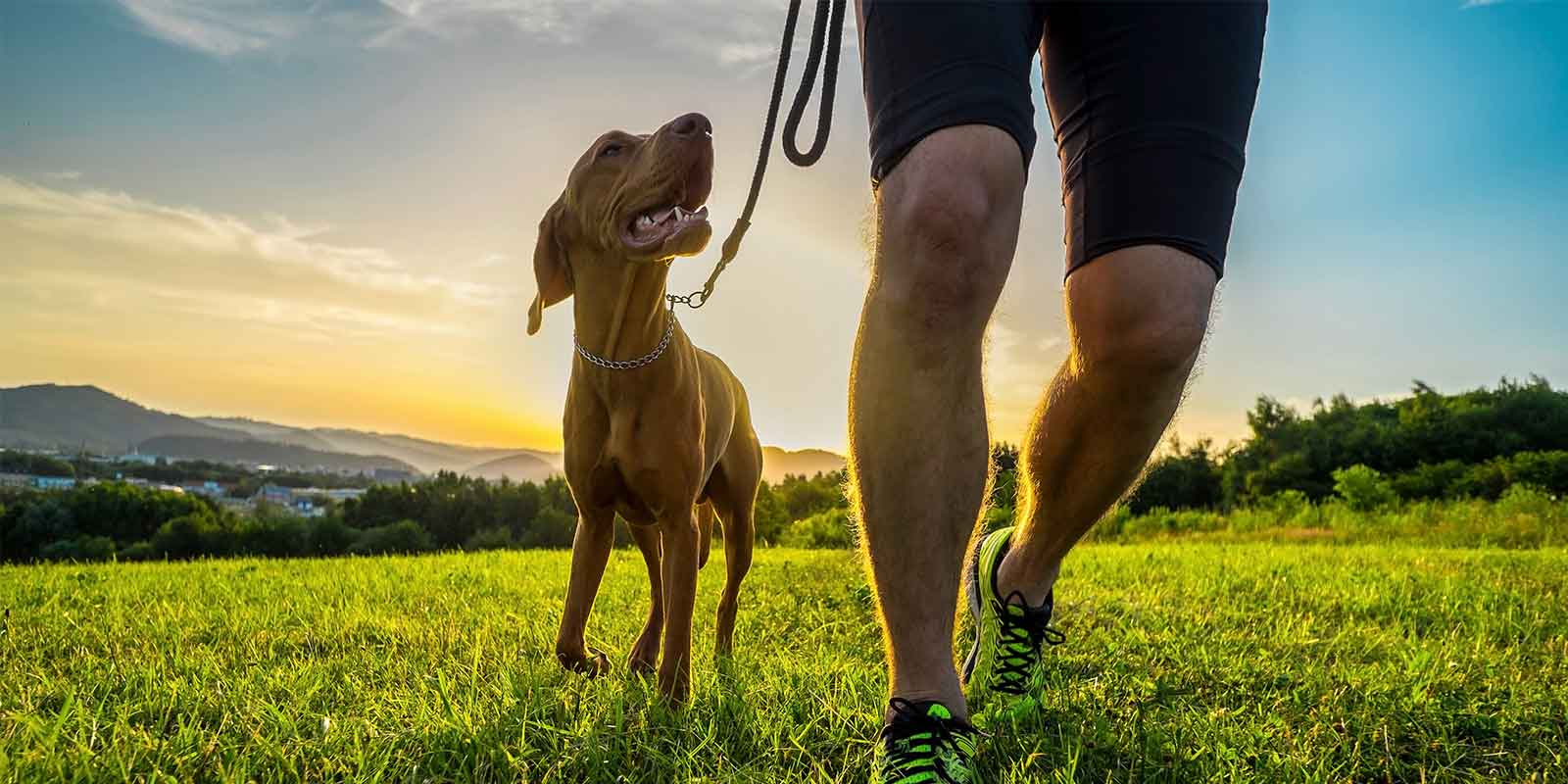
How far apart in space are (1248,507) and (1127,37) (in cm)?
2044

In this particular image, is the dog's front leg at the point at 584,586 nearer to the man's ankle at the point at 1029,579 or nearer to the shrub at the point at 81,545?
the man's ankle at the point at 1029,579

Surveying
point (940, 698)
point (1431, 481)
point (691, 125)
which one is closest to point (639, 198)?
point (691, 125)

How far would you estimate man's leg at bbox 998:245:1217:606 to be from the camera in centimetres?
228

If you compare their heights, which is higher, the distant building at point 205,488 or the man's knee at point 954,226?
the man's knee at point 954,226

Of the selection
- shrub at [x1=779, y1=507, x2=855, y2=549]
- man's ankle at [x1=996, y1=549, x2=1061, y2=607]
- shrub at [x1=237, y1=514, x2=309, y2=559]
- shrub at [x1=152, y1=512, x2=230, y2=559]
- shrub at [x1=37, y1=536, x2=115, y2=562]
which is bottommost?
shrub at [x1=37, y1=536, x2=115, y2=562]

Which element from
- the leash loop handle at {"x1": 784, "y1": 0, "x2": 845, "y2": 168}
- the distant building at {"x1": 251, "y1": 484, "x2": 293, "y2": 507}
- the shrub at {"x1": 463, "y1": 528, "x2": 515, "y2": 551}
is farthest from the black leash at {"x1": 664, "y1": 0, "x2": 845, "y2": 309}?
the distant building at {"x1": 251, "y1": 484, "x2": 293, "y2": 507}

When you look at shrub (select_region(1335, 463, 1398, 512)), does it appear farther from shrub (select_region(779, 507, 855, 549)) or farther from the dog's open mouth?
the dog's open mouth

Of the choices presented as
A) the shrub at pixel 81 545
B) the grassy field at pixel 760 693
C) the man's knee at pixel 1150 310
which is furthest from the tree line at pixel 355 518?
the man's knee at pixel 1150 310

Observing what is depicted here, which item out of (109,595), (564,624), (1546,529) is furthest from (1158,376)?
(1546,529)

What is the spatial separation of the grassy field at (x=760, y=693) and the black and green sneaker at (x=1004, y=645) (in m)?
0.12

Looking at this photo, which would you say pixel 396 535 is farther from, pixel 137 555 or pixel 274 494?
pixel 274 494

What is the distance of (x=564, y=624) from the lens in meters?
3.31

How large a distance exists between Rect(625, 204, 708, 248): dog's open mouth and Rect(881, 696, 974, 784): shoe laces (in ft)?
5.68

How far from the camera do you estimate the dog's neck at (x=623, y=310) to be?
324cm
